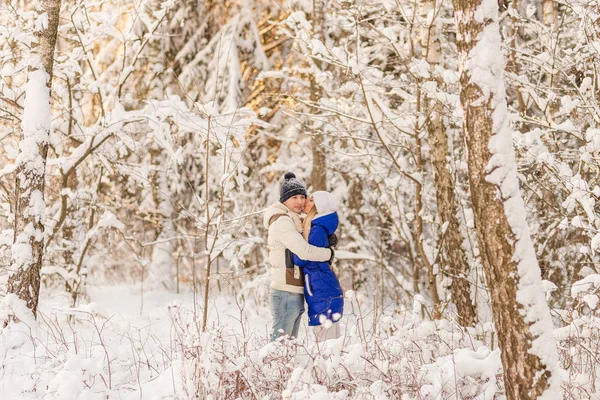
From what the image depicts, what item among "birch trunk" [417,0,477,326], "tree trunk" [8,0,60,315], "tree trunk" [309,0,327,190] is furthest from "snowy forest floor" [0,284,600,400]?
"tree trunk" [309,0,327,190]

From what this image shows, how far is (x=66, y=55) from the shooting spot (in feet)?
23.5

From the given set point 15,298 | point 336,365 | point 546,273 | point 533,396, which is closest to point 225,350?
point 336,365

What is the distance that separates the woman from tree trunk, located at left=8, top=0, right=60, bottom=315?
8.24ft

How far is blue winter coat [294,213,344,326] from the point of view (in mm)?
4328

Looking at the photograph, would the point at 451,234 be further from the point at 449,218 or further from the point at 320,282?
the point at 320,282

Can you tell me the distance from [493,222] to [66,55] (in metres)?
6.33

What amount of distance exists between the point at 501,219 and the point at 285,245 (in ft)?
6.58

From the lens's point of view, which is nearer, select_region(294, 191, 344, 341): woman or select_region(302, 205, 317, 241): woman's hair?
select_region(294, 191, 344, 341): woman

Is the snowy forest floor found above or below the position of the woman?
below

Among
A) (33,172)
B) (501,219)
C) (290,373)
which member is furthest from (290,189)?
(33,172)

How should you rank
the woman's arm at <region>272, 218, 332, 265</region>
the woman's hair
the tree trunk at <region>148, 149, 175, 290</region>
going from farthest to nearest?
1. the tree trunk at <region>148, 149, 175, 290</region>
2. the woman's hair
3. the woman's arm at <region>272, 218, 332, 265</region>

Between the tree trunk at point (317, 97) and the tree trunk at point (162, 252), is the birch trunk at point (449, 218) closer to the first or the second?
the tree trunk at point (317, 97)

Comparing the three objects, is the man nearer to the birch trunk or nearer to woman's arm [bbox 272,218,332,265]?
woman's arm [bbox 272,218,332,265]

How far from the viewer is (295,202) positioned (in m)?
4.58
